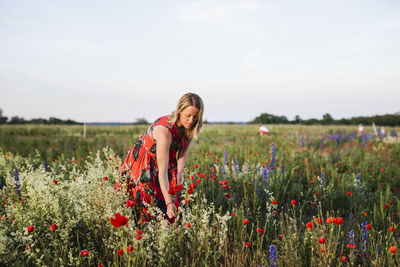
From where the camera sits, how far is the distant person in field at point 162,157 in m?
2.68

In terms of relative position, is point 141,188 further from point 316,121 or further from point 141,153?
point 316,121

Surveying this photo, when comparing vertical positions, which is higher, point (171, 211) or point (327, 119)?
point (327, 119)

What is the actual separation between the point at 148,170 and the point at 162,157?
316 mm

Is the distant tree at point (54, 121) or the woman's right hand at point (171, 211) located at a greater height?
the distant tree at point (54, 121)

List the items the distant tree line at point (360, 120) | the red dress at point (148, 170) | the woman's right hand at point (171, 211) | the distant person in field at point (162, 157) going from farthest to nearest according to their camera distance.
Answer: the distant tree line at point (360, 120)
the red dress at point (148, 170)
the distant person in field at point (162, 157)
the woman's right hand at point (171, 211)

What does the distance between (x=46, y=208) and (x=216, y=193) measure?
2.36 m

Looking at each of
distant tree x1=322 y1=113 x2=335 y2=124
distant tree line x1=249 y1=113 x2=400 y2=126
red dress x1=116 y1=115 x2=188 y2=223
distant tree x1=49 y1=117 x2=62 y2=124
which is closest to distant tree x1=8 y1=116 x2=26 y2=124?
distant tree x1=49 y1=117 x2=62 y2=124

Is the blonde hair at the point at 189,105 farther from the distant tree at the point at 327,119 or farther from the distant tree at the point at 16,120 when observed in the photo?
the distant tree at the point at 327,119

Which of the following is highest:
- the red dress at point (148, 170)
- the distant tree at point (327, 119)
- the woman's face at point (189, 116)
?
the distant tree at point (327, 119)

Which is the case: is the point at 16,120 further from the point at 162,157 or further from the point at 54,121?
the point at 162,157

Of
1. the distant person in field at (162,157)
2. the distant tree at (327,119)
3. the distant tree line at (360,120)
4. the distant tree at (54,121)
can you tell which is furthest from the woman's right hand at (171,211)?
A: the distant tree at (327,119)

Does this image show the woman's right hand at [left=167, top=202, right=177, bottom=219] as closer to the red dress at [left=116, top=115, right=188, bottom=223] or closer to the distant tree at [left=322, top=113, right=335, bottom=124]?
the red dress at [left=116, top=115, right=188, bottom=223]

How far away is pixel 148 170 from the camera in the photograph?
2.88 m

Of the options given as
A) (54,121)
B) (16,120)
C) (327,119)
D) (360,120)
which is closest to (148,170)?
(54,121)
